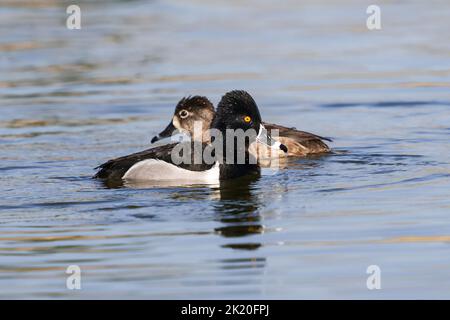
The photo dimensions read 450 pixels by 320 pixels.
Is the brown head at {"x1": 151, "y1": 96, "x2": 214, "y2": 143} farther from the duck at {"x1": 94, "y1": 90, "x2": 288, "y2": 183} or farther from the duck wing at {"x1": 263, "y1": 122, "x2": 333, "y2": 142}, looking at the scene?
the duck at {"x1": 94, "y1": 90, "x2": 288, "y2": 183}

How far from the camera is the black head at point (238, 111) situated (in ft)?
48.8

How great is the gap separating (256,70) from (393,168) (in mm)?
7104

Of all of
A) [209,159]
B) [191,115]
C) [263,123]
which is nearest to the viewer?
[209,159]

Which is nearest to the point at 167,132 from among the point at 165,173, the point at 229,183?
the point at 165,173

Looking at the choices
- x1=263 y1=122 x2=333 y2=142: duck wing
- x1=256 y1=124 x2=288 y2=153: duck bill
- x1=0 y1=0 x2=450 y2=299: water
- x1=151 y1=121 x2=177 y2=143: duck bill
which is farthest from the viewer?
x1=263 y1=122 x2=333 y2=142: duck wing

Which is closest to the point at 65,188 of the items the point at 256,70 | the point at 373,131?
the point at 373,131

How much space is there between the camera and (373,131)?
691 inches

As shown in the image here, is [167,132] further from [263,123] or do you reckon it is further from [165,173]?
[165,173]

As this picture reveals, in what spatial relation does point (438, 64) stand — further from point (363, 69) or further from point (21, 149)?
point (21, 149)

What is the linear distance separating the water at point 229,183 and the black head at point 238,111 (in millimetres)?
771

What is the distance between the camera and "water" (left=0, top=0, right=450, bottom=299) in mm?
10547

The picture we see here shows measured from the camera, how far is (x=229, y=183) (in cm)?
1470

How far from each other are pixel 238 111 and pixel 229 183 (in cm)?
97

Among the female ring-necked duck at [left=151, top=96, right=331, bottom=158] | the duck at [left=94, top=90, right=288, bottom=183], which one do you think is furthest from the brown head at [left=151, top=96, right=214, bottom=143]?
the duck at [left=94, top=90, right=288, bottom=183]
